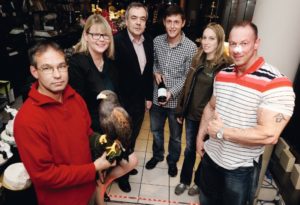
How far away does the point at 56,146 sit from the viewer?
145 cm

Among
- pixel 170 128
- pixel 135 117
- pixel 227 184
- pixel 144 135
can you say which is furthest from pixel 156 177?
pixel 227 184

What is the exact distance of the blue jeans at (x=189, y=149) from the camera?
2.62 meters

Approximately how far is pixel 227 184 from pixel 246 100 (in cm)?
68

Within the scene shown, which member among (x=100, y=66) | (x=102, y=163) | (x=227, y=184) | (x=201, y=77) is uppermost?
(x=100, y=66)

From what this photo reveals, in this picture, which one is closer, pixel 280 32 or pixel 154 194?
pixel 280 32

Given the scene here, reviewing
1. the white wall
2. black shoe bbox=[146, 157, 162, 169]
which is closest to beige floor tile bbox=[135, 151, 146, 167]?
black shoe bbox=[146, 157, 162, 169]

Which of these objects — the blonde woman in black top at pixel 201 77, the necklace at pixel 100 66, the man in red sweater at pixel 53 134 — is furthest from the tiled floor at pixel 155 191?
the necklace at pixel 100 66

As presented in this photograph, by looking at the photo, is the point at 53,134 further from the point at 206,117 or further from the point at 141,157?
the point at 141,157

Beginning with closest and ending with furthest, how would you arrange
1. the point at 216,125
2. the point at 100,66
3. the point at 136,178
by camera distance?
the point at 216,125 → the point at 100,66 → the point at 136,178

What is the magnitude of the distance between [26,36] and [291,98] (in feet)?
18.1

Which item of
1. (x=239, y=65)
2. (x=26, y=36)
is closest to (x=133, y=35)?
(x=239, y=65)

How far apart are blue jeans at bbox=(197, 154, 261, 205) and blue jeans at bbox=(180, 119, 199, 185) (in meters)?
0.55

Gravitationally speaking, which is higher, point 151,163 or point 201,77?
point 201,77

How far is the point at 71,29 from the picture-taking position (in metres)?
6.73
